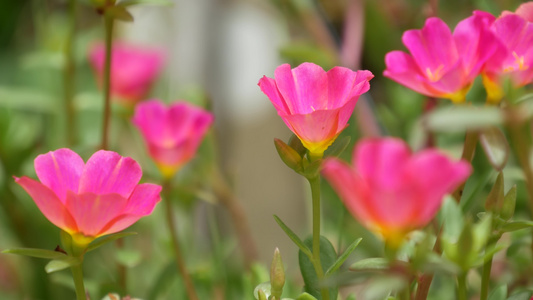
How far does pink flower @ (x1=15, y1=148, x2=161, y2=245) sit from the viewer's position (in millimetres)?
214

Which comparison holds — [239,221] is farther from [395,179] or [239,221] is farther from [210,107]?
[395,179]

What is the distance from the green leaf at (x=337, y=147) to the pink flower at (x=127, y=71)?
0.34m

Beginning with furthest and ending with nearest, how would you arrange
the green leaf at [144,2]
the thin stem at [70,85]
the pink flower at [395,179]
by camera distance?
the thin stem at [70,85] < the green leaf at [144,2] < the pink flower at [395,179]

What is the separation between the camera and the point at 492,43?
0.21 metres

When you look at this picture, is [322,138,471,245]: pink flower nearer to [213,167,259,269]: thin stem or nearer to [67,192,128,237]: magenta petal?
[67,192,128,237]: magenta petal

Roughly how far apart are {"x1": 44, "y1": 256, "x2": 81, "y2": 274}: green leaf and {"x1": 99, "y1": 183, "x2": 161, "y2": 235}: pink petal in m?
0.02

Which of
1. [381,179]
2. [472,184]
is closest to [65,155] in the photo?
[381,179]

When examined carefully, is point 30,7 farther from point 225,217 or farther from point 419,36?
point 419,36

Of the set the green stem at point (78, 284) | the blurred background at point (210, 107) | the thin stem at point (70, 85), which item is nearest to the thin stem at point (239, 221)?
the blurred background at point (210, 107)

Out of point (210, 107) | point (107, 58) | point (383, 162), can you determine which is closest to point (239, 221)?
point (210, 107)

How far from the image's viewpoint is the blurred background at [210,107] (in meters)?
0.42

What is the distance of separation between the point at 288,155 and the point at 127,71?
1.26ft

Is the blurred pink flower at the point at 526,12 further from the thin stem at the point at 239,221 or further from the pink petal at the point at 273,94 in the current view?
the thin stem at the point at 239,221

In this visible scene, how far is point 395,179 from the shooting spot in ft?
0.53
